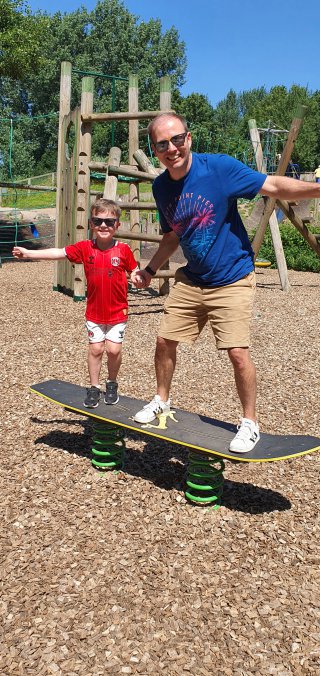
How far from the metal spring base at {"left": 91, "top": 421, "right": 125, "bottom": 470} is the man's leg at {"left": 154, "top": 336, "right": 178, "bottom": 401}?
0.37 metres

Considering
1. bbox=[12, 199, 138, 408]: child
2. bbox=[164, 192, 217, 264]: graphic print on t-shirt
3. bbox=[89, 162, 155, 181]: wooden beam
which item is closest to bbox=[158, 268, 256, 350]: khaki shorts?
bbox=[164, 192, 217, 264]: graphic print on t-shirt

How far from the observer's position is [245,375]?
310 cm

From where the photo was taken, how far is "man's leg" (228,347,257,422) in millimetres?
3090

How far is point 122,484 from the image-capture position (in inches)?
138

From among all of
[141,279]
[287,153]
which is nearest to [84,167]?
[287,153]

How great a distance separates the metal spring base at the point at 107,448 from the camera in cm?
359

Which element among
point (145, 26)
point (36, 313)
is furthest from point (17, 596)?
point (145, 26)

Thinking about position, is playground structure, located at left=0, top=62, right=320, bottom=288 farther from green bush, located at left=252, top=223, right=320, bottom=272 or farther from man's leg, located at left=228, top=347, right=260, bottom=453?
man's leg, located at left=228, top=347, right=260, bottom=453

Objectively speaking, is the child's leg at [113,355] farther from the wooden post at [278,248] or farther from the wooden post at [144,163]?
the wooden post at [278,248]

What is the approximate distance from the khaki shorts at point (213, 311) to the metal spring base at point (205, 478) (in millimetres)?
563

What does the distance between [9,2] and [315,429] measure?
46.3ft

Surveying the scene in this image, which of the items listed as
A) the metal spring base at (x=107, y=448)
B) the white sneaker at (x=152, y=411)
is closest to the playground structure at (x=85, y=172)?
the metal spring base at (x=107, y=448)

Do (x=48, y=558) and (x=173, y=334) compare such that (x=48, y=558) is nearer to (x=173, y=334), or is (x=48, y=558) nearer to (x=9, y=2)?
(x=173, y=334)

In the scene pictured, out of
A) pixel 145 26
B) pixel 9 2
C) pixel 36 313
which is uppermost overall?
pixel 145 26
